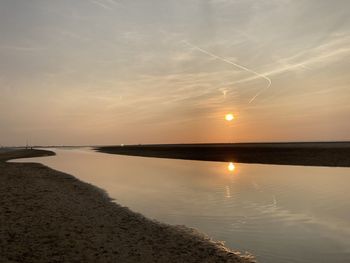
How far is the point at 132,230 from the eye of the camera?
13875mm

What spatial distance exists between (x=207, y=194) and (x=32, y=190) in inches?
496

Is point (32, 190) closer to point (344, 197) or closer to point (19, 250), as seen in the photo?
point (19, 250)

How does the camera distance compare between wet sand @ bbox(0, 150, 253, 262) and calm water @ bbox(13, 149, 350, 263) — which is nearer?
wet sand @ bbox(0, 150, 253, 262)

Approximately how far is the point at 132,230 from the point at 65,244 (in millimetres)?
3126

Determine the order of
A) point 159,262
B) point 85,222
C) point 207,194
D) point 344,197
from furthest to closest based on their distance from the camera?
point 207,194
point 344,197
point 85,222
point 159,262

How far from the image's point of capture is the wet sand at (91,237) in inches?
412

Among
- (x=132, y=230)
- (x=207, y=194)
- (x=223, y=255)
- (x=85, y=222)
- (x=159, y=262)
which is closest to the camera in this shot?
(x=159, y=262)

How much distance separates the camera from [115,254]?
35.0 ft

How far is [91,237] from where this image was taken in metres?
12.5

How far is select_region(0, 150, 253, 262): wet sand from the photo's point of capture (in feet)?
34.4

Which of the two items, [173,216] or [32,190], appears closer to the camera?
[173,216]

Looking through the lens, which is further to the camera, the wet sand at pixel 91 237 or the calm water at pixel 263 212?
the calm water at pixel 263 212

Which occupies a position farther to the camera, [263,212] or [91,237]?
[263,212]

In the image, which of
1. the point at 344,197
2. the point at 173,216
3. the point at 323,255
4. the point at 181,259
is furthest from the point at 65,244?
the point at 344,197
